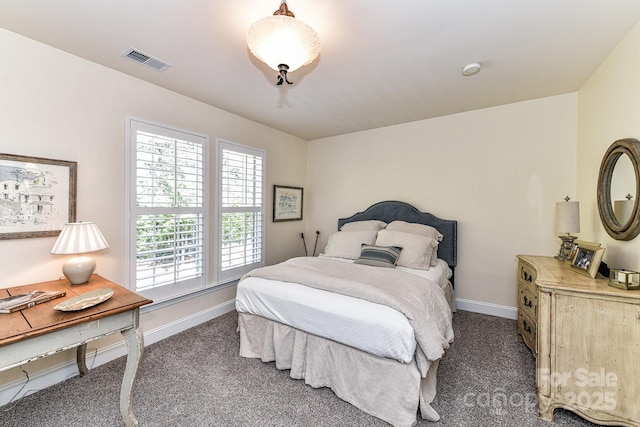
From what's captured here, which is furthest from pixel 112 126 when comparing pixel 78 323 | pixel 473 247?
pixel 473 247

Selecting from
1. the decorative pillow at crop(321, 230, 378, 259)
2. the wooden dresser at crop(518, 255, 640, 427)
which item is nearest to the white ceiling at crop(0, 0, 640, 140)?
the decorative pillow at crop(321, 230, 378, 259)

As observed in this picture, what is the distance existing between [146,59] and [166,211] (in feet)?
4.48

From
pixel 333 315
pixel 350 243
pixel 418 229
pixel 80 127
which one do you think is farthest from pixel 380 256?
pixel 80 127

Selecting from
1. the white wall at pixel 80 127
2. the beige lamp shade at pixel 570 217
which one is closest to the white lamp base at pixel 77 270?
the white wall at pixel 80 127

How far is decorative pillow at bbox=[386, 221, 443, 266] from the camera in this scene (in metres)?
3.34

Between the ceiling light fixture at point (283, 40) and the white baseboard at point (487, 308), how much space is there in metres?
3.37

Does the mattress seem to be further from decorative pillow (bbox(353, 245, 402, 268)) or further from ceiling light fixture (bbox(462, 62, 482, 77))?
ceiling light fixture (bbox(462, 62, 482, 77))

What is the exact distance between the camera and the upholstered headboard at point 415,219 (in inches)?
136

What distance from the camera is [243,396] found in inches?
77.2

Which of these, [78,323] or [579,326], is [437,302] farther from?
[78,323]

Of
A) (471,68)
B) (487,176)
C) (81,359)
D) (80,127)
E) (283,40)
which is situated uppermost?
(471,68)

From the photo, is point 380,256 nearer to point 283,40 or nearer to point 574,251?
point 574,251

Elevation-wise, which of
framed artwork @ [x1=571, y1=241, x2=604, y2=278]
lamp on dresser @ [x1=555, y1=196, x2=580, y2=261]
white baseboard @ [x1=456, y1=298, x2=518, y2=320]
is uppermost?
lamp on dresser @ [x1=555, y1=196, x2=580, y2=261]

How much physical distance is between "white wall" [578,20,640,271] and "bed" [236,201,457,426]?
1.32 metres
